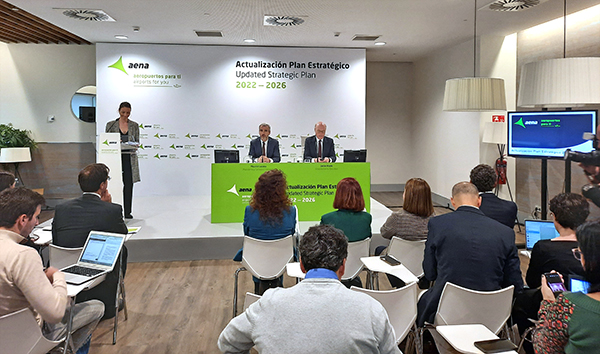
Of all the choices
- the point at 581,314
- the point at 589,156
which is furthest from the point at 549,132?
the point at 581,314

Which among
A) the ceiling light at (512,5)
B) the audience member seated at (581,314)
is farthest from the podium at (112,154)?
the audience member seated at (581,314)

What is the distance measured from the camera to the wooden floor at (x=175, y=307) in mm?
3150

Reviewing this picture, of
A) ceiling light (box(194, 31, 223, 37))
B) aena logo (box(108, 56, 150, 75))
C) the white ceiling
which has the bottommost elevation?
aena logo (box(108, 56, 150, 75))

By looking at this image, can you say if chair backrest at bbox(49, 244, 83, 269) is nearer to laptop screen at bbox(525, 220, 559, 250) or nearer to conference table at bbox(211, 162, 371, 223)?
conference table at bbox(211, 162, 371, 223)

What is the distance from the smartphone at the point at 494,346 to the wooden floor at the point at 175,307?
6.23 ft

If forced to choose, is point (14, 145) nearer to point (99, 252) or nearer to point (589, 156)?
point (99, 252)

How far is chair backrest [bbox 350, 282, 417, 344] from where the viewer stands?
224cm

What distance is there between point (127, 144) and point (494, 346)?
5214mm

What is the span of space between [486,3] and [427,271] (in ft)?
13.8

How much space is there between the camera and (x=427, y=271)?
8.80ft

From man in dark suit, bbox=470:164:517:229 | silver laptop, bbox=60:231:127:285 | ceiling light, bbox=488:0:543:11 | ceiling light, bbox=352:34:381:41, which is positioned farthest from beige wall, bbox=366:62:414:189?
silver laptop, bbox=60:231:127:285

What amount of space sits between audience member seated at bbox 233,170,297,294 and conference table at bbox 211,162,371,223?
2.03 meters

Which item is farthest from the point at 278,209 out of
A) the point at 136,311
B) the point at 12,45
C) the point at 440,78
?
the point at 12,45

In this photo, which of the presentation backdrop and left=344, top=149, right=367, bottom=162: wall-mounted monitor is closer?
left=344, top=149, right=367, bottom=162: wall-mounted monitor
